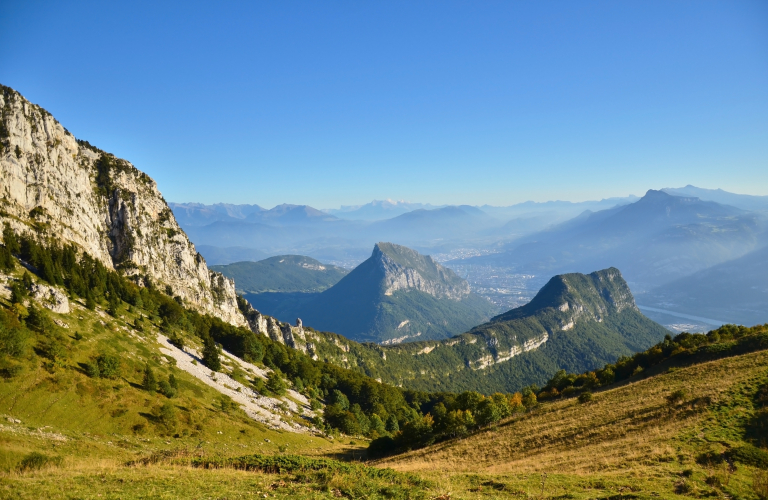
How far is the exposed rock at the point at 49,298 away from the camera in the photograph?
62781mm

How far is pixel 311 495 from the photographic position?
21188 mm

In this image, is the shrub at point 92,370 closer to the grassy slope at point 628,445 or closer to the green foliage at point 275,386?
the grassy slope at point 628,445

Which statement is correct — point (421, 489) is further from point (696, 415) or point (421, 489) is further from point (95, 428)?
point (95, 428)

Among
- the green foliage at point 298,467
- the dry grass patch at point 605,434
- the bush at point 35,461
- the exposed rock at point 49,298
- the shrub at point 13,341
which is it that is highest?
the exposed rock at point 49,298

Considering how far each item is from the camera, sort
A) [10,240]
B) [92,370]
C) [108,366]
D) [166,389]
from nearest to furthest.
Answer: [92,370], [108,366], [166,389], [10,240]

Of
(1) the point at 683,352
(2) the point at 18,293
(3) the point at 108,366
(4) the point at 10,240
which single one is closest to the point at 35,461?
(3) the point at 108,366

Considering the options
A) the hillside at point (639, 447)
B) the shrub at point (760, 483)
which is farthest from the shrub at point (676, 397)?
the shrub at point (760, 483)

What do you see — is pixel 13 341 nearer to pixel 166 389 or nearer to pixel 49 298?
pixel 166 389

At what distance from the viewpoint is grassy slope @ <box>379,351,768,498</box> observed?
23922 millimetres

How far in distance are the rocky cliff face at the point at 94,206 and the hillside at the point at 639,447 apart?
110 m

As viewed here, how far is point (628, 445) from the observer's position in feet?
108

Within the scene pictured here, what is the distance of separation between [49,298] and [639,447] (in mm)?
88983

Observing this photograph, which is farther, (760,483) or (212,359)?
(212,359)

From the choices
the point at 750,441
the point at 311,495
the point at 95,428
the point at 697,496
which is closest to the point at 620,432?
the point at 750,441
